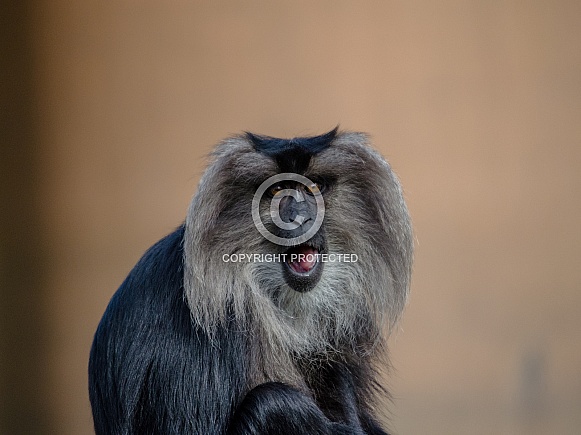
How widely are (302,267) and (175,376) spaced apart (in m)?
0.50

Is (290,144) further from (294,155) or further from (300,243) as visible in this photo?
(300,243)

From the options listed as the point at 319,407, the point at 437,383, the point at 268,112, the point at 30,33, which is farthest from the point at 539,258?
the point at 30,33

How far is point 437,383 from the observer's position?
4.27m

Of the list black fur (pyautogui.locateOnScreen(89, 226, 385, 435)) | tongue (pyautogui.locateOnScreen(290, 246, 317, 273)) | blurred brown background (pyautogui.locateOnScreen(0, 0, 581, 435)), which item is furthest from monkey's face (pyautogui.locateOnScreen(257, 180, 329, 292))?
blurred brown background (pyautogui.locateOnScreen(0, 0, 581, 435))

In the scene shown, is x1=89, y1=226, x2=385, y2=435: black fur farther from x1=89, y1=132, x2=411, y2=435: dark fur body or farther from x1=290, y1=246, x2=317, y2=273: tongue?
x1=290, y1=246, x2=317, y2=273: tongue

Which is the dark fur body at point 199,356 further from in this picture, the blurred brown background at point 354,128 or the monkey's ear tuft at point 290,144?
the blurred brown background at point 354,128

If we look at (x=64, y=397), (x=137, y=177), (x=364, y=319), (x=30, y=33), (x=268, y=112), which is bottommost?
(x=64, y=397)

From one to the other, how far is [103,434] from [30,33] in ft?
7.10

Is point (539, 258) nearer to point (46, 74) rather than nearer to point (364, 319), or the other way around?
point (364, 319)

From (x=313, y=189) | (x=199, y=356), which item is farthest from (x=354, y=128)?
(x=199, y=356)

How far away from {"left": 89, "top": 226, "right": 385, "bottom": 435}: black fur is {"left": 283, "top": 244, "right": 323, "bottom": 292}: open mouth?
23cm

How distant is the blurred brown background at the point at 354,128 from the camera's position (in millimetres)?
4270

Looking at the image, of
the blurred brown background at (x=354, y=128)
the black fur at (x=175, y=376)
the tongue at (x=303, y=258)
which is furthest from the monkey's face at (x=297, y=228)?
the blurred brown background at (x=354, y=128)

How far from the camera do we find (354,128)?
169 inches
